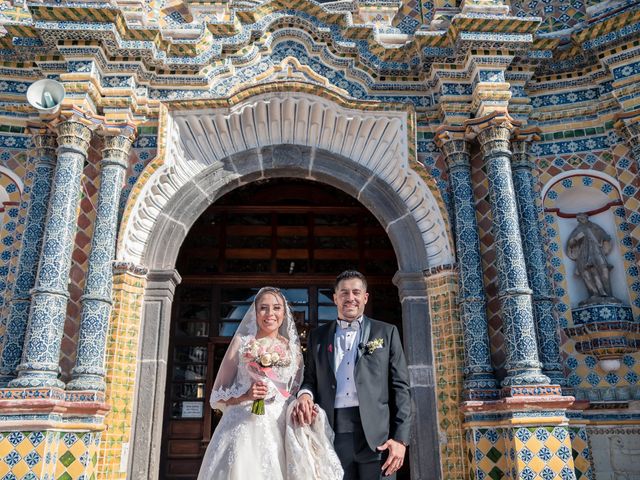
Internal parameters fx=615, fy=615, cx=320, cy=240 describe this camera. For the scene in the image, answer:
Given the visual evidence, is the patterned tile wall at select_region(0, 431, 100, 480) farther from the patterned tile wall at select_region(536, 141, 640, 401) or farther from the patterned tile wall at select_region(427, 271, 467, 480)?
the patterned tile wall at select_region(536, 141, 640, 401)

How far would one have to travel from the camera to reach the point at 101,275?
5762 mm

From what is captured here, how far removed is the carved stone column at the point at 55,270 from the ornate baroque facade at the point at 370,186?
2 centimetres

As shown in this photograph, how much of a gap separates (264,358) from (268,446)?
482mm

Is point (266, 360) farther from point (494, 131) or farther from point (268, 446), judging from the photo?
point (494, 131)

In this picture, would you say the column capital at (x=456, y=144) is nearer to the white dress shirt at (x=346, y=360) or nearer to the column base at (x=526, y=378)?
the column base at (x=526, y=378)

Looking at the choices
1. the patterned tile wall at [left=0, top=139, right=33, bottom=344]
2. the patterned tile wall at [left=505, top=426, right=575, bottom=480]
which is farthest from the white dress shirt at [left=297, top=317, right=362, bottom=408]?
the patterned tile wall at [left=0, top=139, right=33, bottom=344]

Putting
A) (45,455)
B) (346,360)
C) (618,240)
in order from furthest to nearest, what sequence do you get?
1. (618,240)
2. (45,455)
3. (346,360)

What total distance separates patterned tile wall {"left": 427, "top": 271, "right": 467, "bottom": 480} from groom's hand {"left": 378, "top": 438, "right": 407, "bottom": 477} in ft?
8.73

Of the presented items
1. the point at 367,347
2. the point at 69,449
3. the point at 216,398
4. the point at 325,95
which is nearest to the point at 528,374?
the point at 367,347

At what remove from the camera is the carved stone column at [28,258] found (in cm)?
557

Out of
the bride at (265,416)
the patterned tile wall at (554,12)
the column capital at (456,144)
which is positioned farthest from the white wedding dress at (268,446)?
the patterned tile wall at (554,12)

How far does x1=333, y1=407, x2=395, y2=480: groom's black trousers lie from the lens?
324 cm

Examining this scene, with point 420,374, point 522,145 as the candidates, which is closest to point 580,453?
point 420,374

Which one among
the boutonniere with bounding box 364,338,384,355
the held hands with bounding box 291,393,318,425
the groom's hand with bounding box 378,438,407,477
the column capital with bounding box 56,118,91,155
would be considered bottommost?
the groom's hand with bounding box 378,438,407,477
